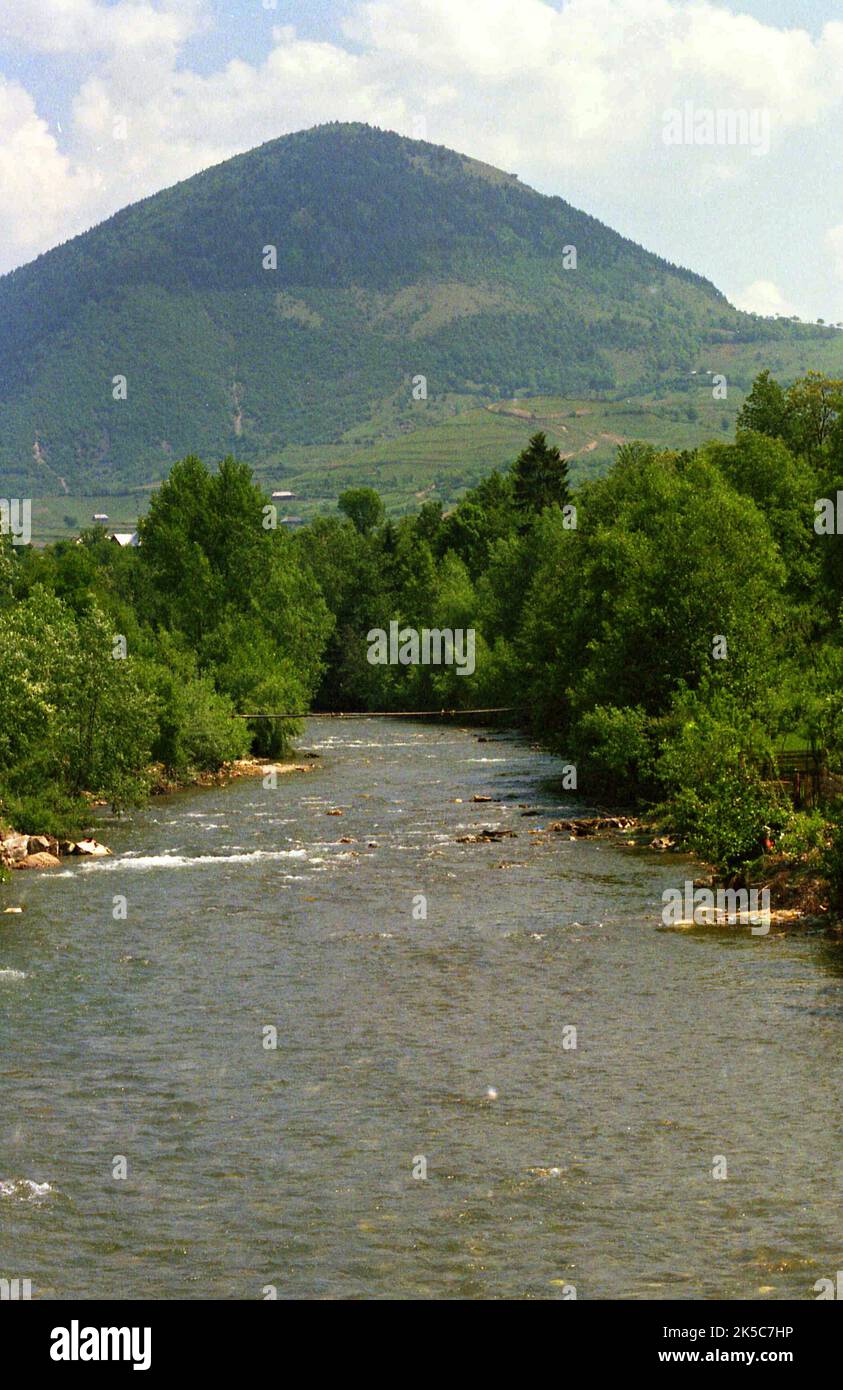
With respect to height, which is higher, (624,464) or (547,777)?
(624,464)

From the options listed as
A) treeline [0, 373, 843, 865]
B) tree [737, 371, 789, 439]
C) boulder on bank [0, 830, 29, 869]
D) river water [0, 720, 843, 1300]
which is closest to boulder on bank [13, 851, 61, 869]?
boulder on bank [0, 830, 29, 869]

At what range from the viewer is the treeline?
49375 mm

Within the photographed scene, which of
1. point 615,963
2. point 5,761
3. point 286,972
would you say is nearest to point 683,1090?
point 615,963

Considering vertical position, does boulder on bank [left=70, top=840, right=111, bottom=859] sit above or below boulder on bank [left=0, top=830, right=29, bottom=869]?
below

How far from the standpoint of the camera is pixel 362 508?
177 meters

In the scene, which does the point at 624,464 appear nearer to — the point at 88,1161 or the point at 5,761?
the point at 5,761

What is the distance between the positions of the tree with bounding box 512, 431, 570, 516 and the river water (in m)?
98.0

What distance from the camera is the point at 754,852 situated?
141ft

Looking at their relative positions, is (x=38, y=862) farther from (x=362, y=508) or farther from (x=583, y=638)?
(x=362, y=508)

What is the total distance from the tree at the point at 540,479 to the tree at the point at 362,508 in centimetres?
3584

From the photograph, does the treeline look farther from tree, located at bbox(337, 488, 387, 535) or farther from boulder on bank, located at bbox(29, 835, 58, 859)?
tree, located at bbox(337, 488, 387, 535)

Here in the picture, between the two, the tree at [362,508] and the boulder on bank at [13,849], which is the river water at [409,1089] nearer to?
the boulder on bank at [13,849]

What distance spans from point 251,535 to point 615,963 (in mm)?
65775

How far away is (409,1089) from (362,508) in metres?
154
